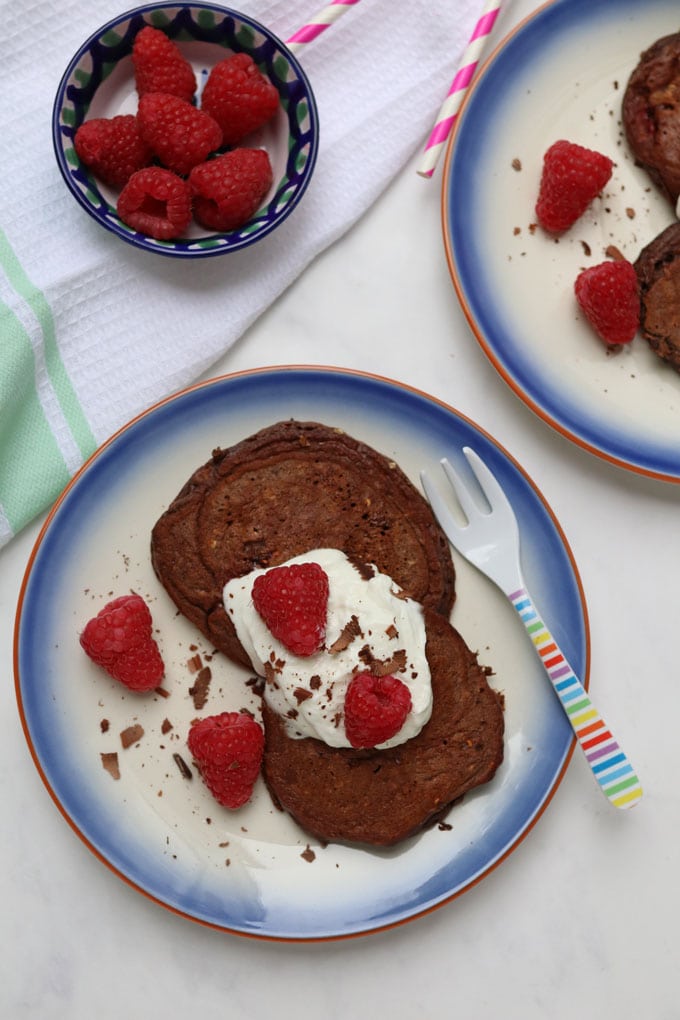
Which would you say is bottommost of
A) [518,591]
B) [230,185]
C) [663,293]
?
[518,591]

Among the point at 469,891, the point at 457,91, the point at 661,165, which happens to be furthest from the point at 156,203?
the point at 469,891

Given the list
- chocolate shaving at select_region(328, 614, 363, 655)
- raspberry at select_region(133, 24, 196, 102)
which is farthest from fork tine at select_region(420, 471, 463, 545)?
raspberry at select_region(133, 24, 196, 102)

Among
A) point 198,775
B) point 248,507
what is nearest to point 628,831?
point 198,775

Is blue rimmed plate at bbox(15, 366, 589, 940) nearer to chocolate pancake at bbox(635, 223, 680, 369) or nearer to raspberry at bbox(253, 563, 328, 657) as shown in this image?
raspberry at bbox(253, 563, 328, 657)

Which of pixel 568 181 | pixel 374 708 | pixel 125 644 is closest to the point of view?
pixel 374 708

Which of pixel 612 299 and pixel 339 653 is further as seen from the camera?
pixel 612 299

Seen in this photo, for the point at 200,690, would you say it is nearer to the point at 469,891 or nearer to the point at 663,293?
the point at 469,891

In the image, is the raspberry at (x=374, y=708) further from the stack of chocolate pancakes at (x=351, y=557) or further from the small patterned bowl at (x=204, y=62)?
the small patterned bowl at (x=204, y=62)
